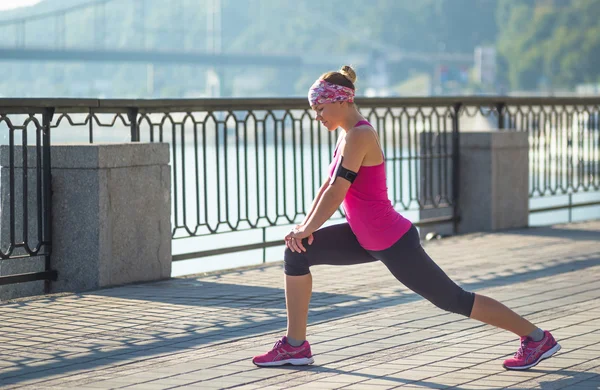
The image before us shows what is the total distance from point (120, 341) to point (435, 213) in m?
5.92

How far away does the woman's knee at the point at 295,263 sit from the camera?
4.78m

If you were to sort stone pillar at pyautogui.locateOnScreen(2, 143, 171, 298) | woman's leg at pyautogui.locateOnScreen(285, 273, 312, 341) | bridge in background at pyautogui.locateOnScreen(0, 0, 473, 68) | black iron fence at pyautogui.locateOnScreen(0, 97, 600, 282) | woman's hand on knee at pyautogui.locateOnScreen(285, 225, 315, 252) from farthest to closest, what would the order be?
bridge in background at pyautogui.locateOnScreen(0, 0, 473, 68), black iron fence at pyautogui.locateOnScreen(0, 97, 600, 282), stone pillar at pyautogui.locateOnScreen(2, 143, 171, 298), woman's leg at pyautogui.locateOnScreen(285, 273, 312, 341), woman's hand on knee at pyautogui.locateOnScreen(285, 225, 315, 252)

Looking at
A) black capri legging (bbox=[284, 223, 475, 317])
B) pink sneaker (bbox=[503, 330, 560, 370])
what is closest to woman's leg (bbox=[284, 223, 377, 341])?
black capri legging (bbox=[284, 223, 475, 317])

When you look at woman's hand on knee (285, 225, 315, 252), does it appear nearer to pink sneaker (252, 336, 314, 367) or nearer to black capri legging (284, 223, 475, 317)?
black capri legging (284, 223, 475, 317)

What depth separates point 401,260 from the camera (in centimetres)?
468

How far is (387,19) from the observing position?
142 m

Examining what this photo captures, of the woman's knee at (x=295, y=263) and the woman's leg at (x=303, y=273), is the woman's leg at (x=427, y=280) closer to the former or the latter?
the woman's leg at (x=303, y=273)

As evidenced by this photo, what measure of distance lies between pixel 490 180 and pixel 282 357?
628 centimetres

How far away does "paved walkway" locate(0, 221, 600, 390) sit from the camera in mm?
4648

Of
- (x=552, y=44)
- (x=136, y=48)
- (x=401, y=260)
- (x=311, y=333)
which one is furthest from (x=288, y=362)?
(x=552, y=44)

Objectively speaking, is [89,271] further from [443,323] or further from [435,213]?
[435,213]

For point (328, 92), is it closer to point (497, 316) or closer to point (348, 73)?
point (348, 73)

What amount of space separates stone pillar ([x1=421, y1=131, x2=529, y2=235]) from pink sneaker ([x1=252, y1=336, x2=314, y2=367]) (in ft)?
20.5

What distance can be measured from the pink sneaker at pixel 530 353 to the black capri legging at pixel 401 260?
11.3 inches
